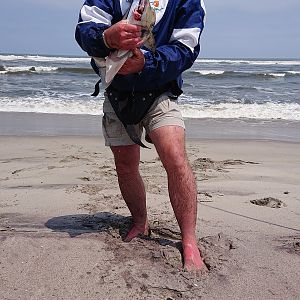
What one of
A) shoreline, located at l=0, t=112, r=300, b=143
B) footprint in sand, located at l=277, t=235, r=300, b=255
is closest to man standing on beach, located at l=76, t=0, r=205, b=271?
footprint in sand, located at l=277, t=235, r=300, b=255

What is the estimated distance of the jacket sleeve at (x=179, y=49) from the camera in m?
2.29

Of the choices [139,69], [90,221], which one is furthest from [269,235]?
[139,69]

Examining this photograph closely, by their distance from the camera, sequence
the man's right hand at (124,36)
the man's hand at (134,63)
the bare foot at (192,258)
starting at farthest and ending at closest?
the bare foot at (192,258), the man's hand at (134,63), the man's right hand at (124,36)

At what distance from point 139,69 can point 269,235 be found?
1497 mm

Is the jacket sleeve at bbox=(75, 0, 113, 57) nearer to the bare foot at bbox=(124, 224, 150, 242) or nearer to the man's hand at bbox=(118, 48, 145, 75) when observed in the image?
the man's hand at bbox=(118, 48, 145, 75)

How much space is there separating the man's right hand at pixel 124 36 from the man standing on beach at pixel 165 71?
0.05ft

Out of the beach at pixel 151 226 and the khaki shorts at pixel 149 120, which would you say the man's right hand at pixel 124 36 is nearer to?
the khaki shorts at pixel 149 120

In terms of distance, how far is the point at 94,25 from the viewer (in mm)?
2348

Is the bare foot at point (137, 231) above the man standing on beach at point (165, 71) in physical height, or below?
below

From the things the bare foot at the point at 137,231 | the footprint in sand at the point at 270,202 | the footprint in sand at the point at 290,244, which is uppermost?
the bare foot at the point at 137,231

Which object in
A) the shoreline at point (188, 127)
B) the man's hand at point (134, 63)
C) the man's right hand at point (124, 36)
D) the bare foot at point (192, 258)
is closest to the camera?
the man's right hand at point (124, 36)

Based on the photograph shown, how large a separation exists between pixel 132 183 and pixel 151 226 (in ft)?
1.24

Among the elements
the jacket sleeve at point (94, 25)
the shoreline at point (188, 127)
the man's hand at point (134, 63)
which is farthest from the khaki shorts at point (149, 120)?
the shoreline at point (188, 127)

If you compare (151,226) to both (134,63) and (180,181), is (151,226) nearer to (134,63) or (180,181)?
(180,181)
